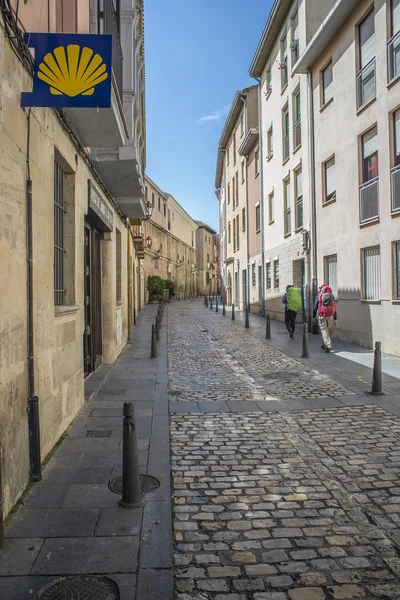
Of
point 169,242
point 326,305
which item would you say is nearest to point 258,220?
point 326,305

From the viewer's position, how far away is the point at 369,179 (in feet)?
39.5

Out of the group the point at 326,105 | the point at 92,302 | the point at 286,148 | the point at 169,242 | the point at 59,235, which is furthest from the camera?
the point at 169,242

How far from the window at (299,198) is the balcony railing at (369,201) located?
18.1ft

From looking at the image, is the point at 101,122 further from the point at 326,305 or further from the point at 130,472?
the point at 326,305

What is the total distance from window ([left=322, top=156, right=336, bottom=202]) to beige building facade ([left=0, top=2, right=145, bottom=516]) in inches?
365

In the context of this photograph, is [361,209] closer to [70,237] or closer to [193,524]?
[70,237]

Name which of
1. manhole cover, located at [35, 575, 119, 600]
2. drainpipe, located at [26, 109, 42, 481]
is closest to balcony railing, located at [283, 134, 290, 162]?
drainpipe, located at [26, 109, 42, 481]

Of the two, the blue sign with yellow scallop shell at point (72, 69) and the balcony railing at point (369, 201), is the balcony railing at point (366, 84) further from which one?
the blue sign with yellow scallop shell at point (72, 69)

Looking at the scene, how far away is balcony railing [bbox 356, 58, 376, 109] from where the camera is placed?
1168 centimetres

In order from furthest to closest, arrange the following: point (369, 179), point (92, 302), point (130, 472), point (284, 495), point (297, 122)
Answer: point (297, 122)
point (369, 179)
point (92, 302)
point (284, 495)
point (130, 472)

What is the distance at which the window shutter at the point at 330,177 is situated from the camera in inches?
568

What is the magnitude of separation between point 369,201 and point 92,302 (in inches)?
307

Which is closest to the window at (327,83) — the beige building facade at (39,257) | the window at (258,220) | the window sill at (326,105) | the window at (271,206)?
the window sill at (326,105)

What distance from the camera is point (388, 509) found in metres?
3.41
